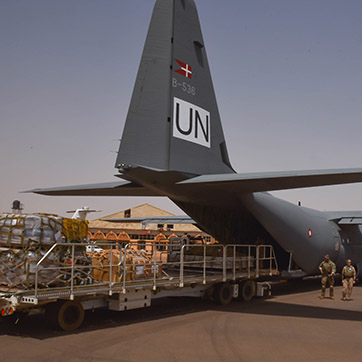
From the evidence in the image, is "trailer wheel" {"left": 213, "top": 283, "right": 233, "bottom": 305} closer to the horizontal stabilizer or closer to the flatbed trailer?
the flatbed trailer

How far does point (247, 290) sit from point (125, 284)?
5.43 metres

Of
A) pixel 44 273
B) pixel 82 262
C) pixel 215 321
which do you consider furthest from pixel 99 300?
pixel 215 321

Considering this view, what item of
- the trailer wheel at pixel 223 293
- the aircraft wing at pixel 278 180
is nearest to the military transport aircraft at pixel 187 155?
the aircraft wing at pixel 278 180

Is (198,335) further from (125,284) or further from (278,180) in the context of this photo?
(278,180)

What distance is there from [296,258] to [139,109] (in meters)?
8.03

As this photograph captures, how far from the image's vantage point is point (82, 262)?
9.63m

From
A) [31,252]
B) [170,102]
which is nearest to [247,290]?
[170,102]

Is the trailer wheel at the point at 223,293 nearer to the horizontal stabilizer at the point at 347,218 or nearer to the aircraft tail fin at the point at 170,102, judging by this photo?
the aircraft tail fin at the point at 170,102

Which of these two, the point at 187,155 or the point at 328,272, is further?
the point at 328,272

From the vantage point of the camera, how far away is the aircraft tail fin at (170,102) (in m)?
11.2

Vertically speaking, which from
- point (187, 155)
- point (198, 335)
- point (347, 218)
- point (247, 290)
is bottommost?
point (198, 335)

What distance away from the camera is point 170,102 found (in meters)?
11.5

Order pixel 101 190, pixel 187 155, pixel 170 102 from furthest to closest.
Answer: pixel 101 190, pixel 187 155, pixel 170 102

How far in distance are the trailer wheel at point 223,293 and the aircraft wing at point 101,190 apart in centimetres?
367
